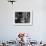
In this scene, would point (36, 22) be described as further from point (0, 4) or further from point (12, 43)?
point (0, 4)

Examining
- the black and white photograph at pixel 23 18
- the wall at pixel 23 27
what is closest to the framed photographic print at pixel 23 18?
the black and white photograph at pixel 23 18

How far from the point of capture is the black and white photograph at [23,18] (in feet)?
13.8

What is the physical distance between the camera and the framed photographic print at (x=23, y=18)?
4.21 m

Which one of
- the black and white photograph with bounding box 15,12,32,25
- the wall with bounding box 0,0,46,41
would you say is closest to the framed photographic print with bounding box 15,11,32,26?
the black and white photograph with bounding box 15,12,32,25

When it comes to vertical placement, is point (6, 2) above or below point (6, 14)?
above

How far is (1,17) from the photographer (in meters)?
4.28

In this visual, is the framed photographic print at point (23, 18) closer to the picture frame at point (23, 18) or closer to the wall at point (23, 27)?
the picture frame at point (23, 18)

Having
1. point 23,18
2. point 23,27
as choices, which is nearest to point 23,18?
point 23,18

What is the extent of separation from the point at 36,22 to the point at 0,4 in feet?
4.02

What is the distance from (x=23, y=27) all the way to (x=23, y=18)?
27 centimetres

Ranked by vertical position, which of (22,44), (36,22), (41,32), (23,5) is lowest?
(22,44)

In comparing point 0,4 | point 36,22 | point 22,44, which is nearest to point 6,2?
A: point 0,4

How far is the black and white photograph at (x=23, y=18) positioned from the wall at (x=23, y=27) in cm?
12

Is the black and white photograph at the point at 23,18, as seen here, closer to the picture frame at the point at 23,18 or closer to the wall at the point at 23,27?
the picture frame at the point at 23,18
